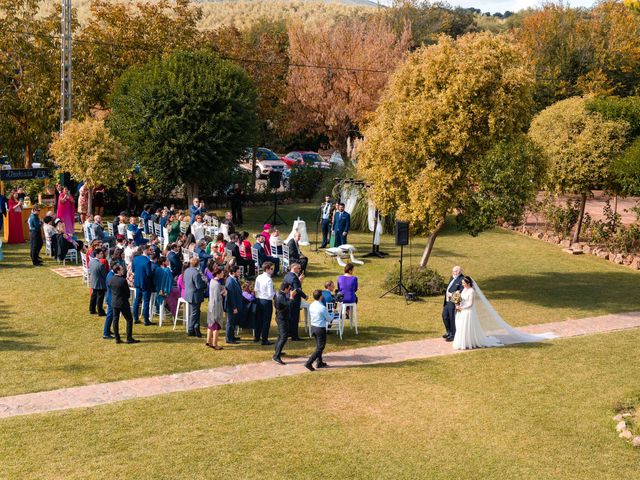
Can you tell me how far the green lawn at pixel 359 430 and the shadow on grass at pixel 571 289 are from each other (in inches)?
218

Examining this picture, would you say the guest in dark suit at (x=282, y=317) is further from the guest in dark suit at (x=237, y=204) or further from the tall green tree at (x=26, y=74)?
the tall green tree at (x=26, y=74)

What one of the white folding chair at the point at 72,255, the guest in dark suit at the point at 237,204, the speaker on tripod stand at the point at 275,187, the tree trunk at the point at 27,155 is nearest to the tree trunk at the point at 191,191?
the guest in dark suit at the point at 237,204

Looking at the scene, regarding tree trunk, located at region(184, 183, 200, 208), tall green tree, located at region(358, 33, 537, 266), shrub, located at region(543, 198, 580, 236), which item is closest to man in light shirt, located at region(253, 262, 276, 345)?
tall green tree, located at region(358, 33, 537, 266)

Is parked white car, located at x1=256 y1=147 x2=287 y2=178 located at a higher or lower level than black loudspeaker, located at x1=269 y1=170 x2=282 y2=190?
higher

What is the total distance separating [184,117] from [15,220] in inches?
262

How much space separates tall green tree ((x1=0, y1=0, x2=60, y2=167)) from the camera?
3228 centimetres

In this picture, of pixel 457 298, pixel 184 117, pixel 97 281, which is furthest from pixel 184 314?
pixel 184 117

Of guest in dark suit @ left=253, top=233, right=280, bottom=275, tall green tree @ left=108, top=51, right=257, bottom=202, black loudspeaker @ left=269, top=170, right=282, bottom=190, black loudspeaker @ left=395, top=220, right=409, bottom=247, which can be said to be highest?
tall green tree @ left=108, top=51, right=257, bottom=202

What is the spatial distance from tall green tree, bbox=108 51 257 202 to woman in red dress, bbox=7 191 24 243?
511cm

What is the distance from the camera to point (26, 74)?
3241 centimetres

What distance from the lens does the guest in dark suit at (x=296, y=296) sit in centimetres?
1537

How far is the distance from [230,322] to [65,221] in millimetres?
11577

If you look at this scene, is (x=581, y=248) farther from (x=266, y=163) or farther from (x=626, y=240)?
(x=266, y=163)

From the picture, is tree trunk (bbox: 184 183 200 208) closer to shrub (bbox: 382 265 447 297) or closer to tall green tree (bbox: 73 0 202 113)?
tall green tree (bbox: 73 0 202 113)
